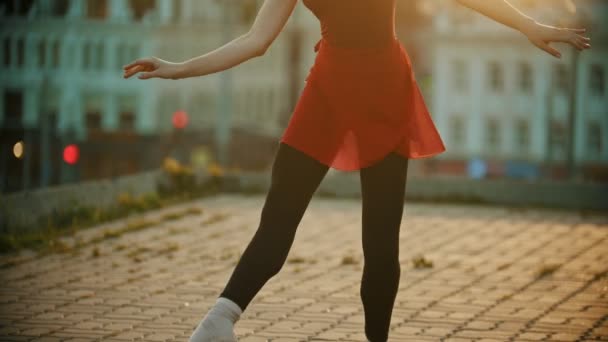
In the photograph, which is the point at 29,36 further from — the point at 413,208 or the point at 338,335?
the point at 338,335

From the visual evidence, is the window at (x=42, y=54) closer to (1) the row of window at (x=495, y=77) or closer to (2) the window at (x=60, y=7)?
(2) the window at (x=60, y=7)

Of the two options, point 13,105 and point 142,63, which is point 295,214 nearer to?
point 142,63

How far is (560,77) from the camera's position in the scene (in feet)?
278

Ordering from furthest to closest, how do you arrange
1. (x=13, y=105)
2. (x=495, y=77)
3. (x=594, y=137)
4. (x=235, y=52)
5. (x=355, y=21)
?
(x=495, y=77) < (x=594, y=137) < (x=13, y=105) < (x=355, y=21) < (x=235, y=52)

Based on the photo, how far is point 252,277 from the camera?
18.5ft

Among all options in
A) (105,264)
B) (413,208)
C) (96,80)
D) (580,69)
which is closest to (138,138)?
(96,80)

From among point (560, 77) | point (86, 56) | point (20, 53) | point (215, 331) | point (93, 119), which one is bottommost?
point (93, 119)

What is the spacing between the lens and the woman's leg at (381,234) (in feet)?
18.7

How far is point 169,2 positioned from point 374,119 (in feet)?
247

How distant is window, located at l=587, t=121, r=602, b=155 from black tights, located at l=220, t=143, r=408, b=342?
78083 millimetres

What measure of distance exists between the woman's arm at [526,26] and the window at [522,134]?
79757 millimetres

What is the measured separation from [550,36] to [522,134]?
266ft

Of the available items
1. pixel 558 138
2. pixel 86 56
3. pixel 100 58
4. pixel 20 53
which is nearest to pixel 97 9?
pixel 86 56

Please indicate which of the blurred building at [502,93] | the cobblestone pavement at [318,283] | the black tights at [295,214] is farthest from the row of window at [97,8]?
the black tights at [295,214]
